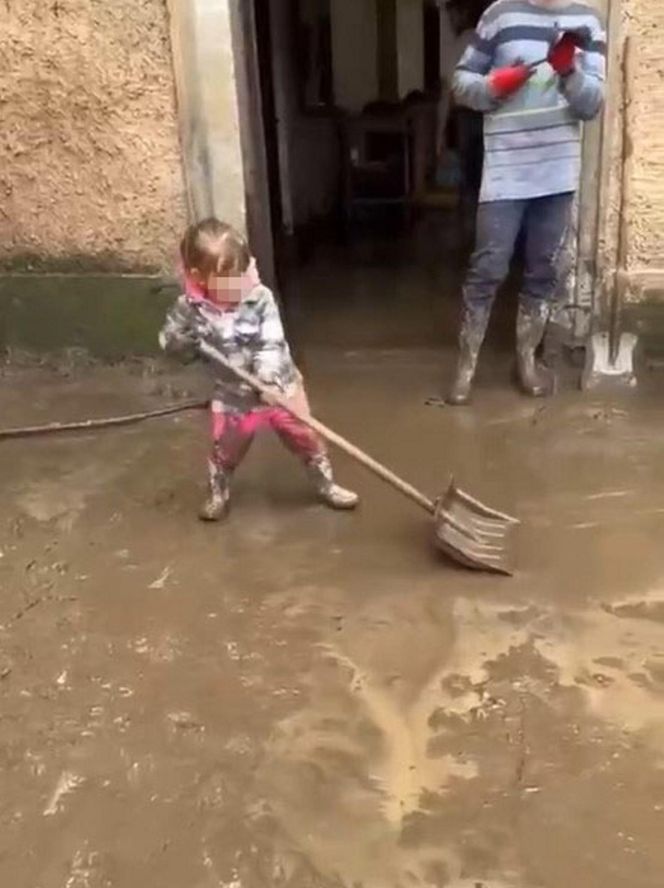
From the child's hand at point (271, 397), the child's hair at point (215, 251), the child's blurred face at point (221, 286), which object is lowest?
the child's hand at point (271, 397)

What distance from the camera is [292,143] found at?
744 cm

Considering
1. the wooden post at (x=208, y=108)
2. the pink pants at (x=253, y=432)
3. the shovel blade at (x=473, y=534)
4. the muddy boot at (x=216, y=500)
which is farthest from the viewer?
the wooden post at (x=208, y=108)

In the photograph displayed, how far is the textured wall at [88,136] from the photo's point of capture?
487 cm

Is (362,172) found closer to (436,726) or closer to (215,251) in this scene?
(215,251)

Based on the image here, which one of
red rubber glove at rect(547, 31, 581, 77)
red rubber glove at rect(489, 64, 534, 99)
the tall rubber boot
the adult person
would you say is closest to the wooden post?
the adult person

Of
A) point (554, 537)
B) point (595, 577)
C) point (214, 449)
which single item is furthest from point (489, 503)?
point (214, 449)

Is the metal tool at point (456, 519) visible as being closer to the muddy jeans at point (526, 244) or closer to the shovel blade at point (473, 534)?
the shovel blade at point (473, 534)

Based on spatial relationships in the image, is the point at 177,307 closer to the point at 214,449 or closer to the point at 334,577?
the point at 214,449

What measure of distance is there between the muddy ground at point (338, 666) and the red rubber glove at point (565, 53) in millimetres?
1174

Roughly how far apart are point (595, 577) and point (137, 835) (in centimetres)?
147

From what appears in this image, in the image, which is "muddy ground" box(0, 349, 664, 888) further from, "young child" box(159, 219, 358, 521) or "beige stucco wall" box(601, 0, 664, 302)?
"beige stucco wall" box(601, 0, 664, 302)

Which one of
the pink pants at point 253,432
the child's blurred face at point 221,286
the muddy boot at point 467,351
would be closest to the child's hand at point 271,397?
the pink pants at point 253,432

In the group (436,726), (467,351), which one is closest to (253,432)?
(467,351)

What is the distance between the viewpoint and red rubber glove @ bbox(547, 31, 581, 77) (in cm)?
421
